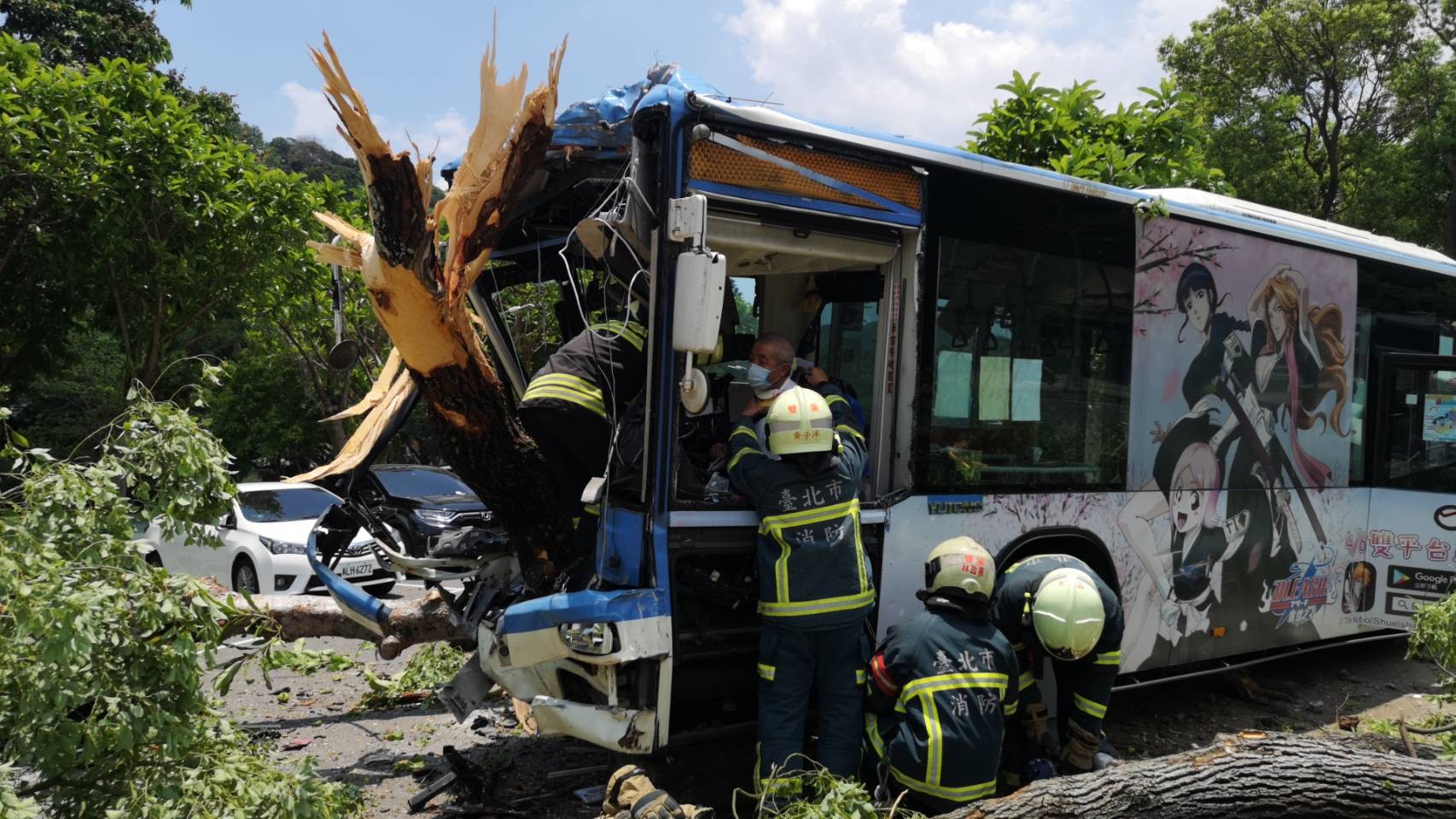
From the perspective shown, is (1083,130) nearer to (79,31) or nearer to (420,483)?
(420,483)

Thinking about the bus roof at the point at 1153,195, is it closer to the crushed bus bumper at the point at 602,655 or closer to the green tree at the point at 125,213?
the crushed bus bumper at the point at 602,655

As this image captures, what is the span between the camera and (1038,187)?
17.0 feet

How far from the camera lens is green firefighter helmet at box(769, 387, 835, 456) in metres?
4.21

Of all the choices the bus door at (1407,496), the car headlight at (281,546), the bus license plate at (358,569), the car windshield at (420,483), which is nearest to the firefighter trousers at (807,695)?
the bus door at (1407,496)

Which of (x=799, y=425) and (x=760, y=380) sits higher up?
(x=760, y=380)

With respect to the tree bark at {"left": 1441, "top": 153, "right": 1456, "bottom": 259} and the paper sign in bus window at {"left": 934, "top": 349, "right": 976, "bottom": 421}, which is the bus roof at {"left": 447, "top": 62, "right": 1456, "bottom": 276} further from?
the tree bark at {"left": 1441, "top": 153, "right": 1456, "bottom": 259}

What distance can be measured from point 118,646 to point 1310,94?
25146mm

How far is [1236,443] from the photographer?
610 centimetres

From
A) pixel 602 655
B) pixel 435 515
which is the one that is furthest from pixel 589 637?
pixel 435 515

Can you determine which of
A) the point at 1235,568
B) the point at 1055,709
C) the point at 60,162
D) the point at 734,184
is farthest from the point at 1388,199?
the point at 60,162

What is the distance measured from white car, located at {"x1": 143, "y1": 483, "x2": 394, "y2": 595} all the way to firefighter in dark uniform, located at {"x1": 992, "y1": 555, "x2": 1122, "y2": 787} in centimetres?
696

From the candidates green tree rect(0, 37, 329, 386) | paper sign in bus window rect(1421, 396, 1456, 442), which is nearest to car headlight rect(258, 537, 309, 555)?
green tree rect(0, 37, 329, 386)

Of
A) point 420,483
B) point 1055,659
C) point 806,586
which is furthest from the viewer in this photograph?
point 420,483

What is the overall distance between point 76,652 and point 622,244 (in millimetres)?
2383
